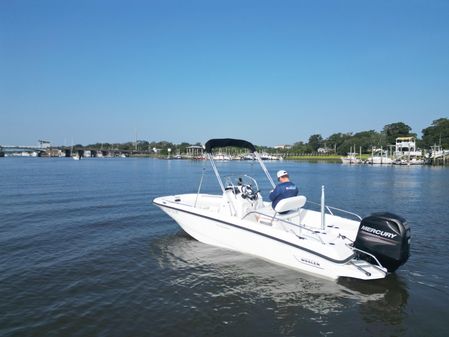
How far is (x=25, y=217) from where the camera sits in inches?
583

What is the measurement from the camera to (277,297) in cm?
728

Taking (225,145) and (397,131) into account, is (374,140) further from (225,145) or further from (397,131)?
(225,145)

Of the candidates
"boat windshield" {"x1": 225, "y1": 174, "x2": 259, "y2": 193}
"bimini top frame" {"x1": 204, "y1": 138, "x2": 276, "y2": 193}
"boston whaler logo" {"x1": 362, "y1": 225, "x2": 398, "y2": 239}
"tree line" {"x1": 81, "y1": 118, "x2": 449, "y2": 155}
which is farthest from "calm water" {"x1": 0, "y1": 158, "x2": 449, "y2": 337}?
"tree line" {"x1": 81, "y1": 118, "x2": 449, "y2": 155}

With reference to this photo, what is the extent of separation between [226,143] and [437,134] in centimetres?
12496

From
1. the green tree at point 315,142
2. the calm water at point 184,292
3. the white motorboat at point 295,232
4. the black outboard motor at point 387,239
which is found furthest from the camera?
the green tree at point 315,142

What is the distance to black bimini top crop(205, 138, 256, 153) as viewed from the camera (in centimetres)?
1114

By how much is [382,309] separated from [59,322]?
5.87 meters

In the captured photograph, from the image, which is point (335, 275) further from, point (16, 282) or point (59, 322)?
point (16, 282)

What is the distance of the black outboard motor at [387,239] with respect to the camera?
716 centimetres

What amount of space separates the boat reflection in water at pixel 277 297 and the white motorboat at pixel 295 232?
1.36 feet

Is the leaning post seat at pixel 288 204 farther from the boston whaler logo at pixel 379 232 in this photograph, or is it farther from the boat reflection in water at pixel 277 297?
the boston whaler logo at pixel 379 232

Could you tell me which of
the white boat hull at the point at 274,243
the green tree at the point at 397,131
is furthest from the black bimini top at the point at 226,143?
the green tree at the point at 397,131

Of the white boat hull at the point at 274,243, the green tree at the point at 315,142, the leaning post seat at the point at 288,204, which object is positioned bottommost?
the white boat hull at the point at 274,243

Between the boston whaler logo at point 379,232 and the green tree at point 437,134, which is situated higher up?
the green tree at point 437,134
